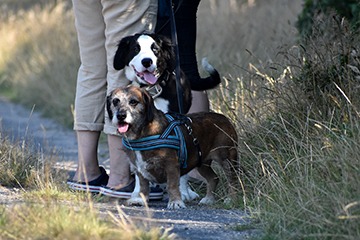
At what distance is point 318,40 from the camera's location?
6477 mm

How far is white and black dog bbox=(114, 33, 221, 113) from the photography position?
5938mm

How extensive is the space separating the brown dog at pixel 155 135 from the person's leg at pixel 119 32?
252mm

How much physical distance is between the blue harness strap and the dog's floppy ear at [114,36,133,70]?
0.53 m

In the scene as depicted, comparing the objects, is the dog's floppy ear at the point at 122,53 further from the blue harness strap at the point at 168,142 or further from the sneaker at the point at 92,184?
the sneaker at the point at 92,184

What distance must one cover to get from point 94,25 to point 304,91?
58.8 inches

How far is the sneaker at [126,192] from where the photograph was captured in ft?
19.0

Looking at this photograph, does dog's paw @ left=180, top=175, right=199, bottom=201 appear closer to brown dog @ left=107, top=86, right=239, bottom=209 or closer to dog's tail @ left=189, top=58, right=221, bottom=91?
brown dog @ left=107, top=86, right=239, bottom=209

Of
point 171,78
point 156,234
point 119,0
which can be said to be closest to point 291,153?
point 171,78

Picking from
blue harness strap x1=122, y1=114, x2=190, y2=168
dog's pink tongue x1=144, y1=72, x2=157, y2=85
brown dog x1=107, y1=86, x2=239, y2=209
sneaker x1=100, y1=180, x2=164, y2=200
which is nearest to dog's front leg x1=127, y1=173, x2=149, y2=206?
brown dog x1=107, y1=86, x2=239, y2=209

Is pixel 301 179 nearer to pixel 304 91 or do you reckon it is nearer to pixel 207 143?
pixel 207 143

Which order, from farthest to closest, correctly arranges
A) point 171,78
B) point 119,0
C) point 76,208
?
point 171,78, point 119,0, point 76,208

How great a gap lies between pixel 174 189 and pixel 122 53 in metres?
0.98

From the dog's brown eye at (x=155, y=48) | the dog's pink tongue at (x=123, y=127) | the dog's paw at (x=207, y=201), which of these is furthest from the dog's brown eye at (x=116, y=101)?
the dog's paw at (x=207, y=201)

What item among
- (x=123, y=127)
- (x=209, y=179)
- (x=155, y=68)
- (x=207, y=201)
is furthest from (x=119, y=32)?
(x=207, y=201)
